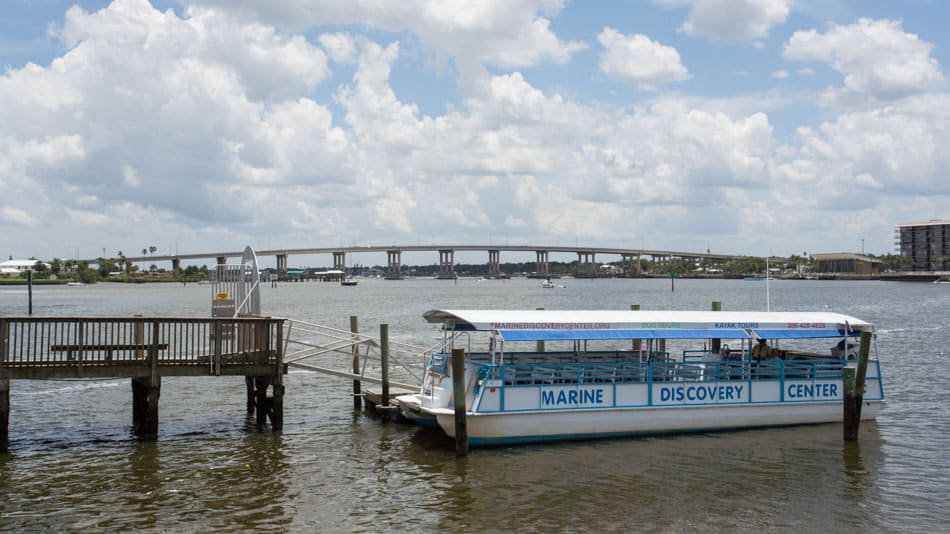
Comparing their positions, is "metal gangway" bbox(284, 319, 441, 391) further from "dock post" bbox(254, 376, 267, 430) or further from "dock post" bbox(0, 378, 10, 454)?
"dock post" bbox(0, 378, 10, 454)

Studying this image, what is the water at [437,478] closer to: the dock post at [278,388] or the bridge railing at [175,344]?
the dock post at [278,388]

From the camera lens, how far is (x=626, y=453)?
21.2 meters

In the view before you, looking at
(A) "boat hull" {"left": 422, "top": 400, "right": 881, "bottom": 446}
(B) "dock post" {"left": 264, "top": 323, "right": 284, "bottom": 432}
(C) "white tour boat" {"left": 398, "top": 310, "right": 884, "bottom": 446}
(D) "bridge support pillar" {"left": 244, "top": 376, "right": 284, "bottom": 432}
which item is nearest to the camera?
(A) "boat hull" {"left": 422, "top": 400, "right": 881, "bottom": 446}

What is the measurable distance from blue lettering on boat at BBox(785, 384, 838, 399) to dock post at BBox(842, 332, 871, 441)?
1.15 metres

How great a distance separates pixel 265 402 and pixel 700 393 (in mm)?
12556

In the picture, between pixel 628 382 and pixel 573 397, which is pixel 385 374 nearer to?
pixel 573 397

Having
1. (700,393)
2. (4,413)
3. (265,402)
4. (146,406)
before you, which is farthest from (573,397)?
(4,413)

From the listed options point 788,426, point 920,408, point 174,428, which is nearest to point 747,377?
point 788,426

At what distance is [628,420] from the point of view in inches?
877

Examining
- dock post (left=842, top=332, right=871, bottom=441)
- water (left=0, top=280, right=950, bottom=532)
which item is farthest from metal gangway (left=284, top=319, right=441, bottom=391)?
dock post (left=842, top=332, right=871, bottom=441)

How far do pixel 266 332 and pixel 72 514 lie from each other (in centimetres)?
758

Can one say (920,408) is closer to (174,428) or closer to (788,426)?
(788,426)

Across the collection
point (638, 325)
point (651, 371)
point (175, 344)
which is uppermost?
point (638, 325)

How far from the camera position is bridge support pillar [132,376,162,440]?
2164cm
